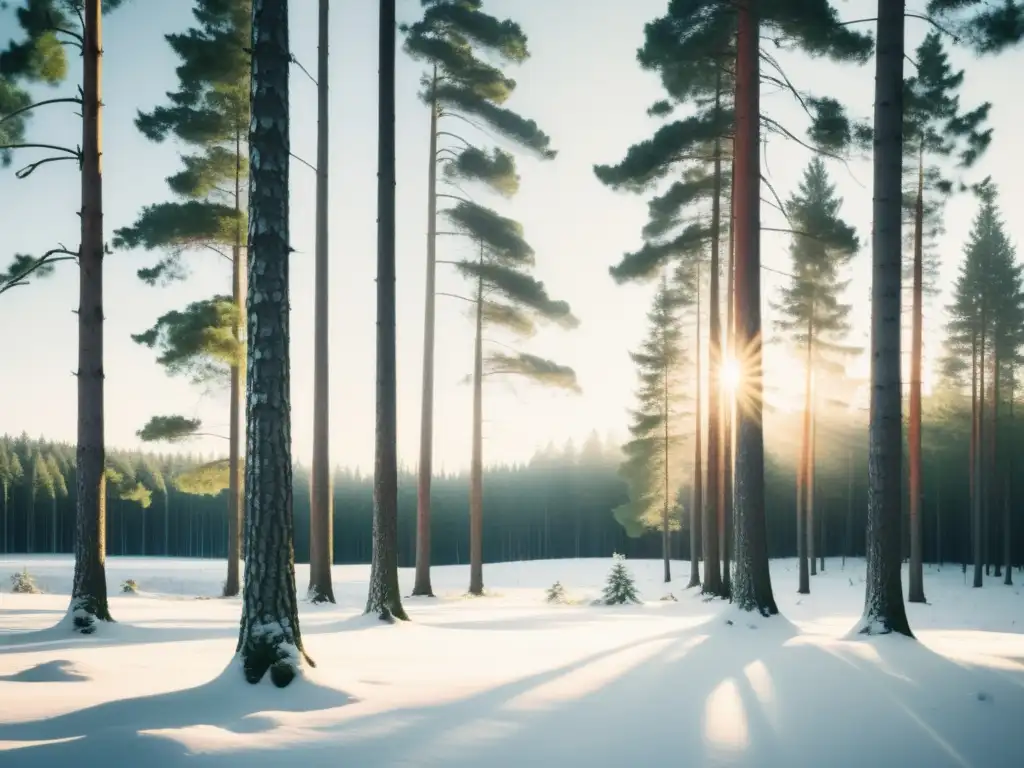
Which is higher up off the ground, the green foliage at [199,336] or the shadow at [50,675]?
the green foliage at [199,336]

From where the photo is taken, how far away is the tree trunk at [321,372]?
12.7 metres

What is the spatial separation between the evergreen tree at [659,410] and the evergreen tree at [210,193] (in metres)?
16.5

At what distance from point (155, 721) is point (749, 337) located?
8.66 m

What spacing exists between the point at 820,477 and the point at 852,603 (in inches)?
853

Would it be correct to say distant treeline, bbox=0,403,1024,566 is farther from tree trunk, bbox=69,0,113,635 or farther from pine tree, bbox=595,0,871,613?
tree trunk, bbox=69,0,113,635

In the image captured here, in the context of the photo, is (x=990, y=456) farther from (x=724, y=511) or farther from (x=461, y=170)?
(x=461, y=170)

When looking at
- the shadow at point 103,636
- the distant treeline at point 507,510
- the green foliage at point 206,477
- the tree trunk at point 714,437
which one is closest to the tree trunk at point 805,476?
the tree trunk at point 714,437

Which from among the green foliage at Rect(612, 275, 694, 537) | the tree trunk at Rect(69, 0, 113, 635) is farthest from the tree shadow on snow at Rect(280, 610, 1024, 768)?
the green foliage at Rect(612, 275, 694, 537)

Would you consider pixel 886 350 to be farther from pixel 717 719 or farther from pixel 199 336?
pixel 199 336

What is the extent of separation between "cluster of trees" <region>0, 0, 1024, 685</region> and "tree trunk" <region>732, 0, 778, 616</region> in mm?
30

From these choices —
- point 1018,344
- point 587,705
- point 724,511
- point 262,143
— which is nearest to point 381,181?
point 262,143

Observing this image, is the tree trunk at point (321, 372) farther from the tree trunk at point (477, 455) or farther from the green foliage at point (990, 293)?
the green foliage at point (990, 293)

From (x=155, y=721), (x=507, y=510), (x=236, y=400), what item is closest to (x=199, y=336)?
(x=236, y=400)

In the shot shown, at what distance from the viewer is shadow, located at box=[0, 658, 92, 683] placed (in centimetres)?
527
